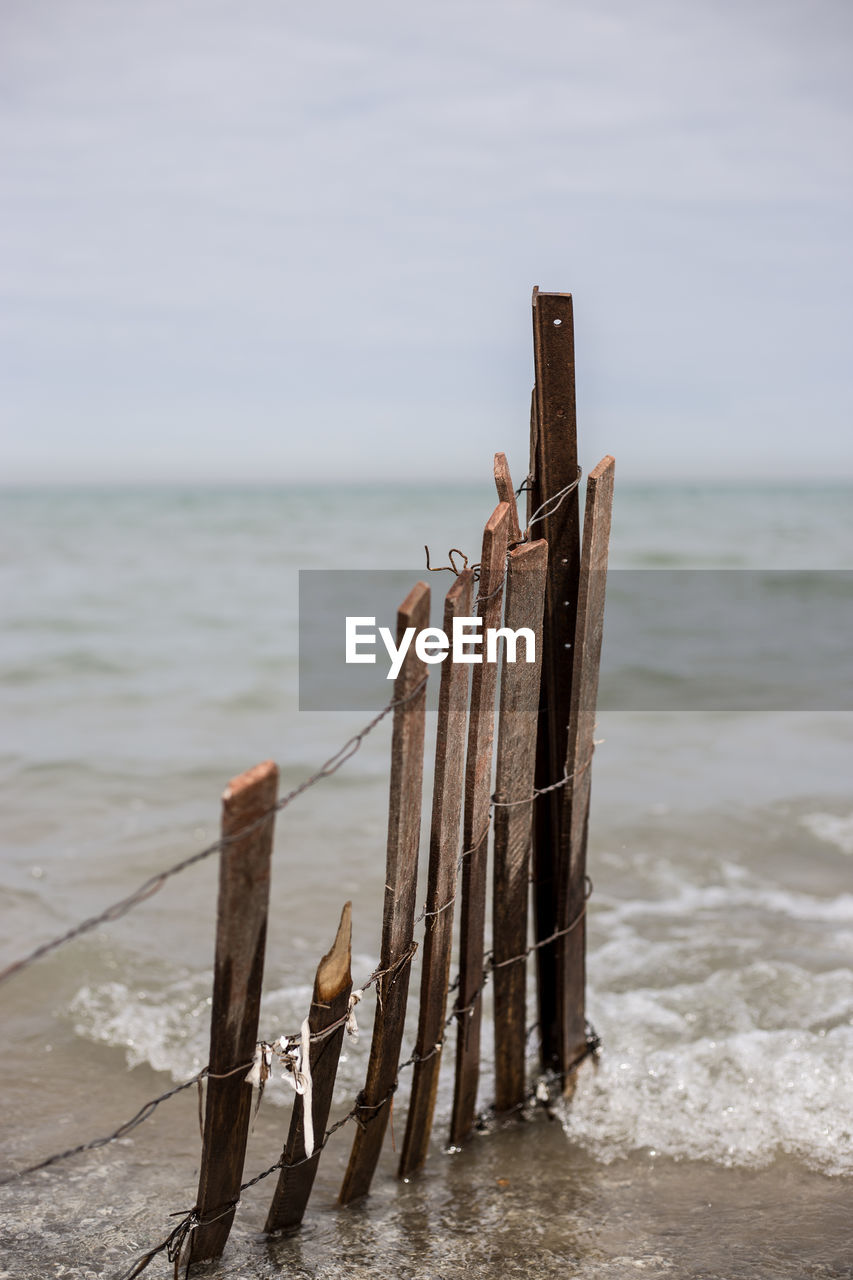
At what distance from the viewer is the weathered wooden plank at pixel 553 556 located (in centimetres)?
294

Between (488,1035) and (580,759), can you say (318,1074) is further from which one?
(488,1035)

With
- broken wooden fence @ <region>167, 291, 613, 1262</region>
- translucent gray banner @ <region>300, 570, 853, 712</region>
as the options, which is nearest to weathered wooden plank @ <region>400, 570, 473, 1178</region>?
broken wooden fence @ <region>167, 291, 613, 1262</region>

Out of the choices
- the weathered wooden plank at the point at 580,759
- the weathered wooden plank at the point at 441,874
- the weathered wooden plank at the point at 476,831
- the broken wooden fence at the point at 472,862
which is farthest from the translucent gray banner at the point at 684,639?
the weathered wooden plank at the point at 441,874

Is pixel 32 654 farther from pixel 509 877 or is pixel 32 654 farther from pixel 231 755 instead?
pixel 509 877

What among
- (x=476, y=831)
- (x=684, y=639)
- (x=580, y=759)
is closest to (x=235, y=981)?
(x=476, y=831)

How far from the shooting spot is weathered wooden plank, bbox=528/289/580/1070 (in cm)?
294

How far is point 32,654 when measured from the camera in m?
13.4

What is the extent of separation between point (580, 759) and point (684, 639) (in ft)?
42.2

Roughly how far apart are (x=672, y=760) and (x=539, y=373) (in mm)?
6418

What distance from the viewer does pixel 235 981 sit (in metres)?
2.22

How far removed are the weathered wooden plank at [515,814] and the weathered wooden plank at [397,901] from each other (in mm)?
439

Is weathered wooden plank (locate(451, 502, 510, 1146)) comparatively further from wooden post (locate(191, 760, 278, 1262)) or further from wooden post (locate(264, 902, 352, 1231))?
wooden post (locate(191, 760, 278, 1262))

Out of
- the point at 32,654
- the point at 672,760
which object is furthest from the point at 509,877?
the point at 32,654

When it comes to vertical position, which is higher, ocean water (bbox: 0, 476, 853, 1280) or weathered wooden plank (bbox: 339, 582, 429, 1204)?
weathered wooden plank (bbox: 339, 582, 429, 1204)
